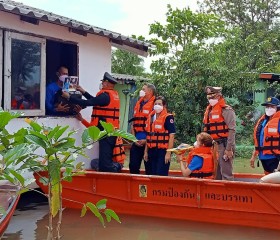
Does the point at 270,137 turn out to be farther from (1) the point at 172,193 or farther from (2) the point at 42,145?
(2) the point at 42,145

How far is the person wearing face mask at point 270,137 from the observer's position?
279 inches

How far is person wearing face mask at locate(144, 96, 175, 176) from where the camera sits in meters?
7.65

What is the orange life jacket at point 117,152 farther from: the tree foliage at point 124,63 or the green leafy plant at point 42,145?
the tree foliage at point 124,63

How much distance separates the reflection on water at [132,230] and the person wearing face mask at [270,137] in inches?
44.5

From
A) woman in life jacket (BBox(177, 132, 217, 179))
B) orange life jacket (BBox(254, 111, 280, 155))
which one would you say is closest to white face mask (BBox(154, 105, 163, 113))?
woman in life jacket (BBox(177, 132, 217, 179))

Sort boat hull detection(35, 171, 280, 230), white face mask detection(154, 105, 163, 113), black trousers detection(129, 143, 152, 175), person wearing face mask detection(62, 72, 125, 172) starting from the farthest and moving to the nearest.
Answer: black trousers detection(129, 143, 152, 175), person wearing face mask detection(62, 72, 125, 172), white face mask detection(154, 105, 163, 113), boat hull detection(35, 171, 280, 230)

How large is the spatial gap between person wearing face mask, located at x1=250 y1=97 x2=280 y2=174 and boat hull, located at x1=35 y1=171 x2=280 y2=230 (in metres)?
0.79

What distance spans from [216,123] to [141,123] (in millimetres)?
1293

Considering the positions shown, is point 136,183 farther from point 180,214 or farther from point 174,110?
point 174,110

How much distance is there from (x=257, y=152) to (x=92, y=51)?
3.41m

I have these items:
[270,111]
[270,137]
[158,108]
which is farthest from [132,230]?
[270,111]

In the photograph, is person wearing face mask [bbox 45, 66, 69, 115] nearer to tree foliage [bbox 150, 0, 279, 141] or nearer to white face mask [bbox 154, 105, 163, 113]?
white face mask [bbox 154, 105, 163, 113]

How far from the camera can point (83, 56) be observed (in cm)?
871

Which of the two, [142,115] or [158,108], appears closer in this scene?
[158,108]
